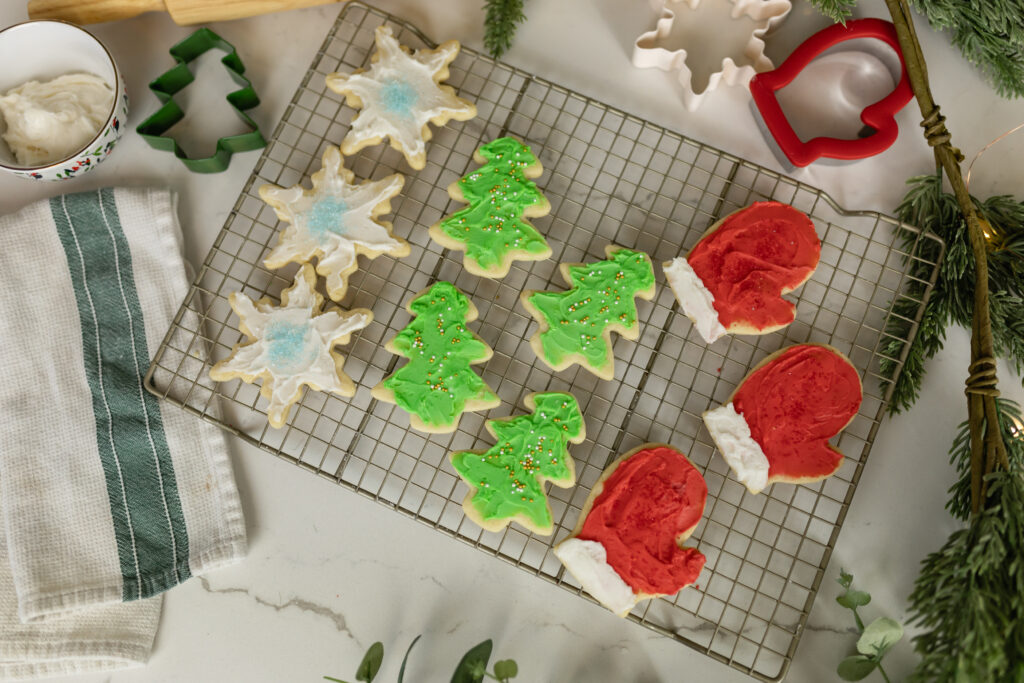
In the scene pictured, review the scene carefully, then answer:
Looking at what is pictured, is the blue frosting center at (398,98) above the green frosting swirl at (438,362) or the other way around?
above

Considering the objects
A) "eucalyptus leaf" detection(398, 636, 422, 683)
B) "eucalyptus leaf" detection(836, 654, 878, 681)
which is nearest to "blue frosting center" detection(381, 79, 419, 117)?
Answer: "eucalyptus leaf" detection(398, 636, 422, 683)

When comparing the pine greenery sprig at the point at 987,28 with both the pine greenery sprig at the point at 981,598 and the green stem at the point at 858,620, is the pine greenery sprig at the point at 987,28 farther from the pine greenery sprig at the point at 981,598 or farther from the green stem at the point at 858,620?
the green stem at the point at 858,620

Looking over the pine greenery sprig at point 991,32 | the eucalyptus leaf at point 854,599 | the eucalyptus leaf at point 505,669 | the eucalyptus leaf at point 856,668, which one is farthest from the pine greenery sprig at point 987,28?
the eucalyptus leaf at point 505,669

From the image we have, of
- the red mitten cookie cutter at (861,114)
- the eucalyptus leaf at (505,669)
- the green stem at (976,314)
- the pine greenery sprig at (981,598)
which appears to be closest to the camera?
the pine greenery sprig at (981,598)

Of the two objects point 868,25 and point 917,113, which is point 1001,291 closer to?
point 917,113

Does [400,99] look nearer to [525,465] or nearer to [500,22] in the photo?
[500,22]

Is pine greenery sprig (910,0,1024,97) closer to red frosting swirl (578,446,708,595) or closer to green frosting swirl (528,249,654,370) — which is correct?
green frosting swirl (528,249,654,370)

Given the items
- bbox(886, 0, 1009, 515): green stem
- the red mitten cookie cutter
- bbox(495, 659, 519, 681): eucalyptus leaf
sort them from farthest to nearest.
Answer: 1. the red mitten cookie cutter
2. bbox(495, 659, 519, 681): eucalyptus leaf
3. bbox(886, 0, 1009, 515): green stem
